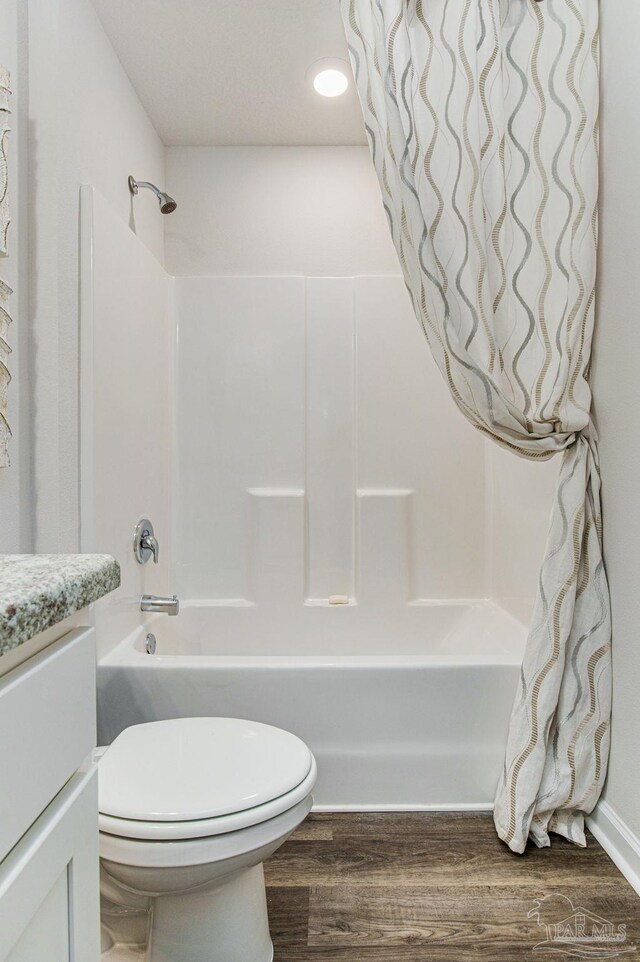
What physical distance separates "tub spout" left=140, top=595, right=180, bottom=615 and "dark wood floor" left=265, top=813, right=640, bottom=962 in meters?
0.76

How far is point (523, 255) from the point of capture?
5.71 ft

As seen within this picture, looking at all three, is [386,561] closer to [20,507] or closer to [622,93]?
[20,507]

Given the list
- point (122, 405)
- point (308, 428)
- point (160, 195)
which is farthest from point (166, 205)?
point (308, 428)

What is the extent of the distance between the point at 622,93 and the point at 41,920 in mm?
2013

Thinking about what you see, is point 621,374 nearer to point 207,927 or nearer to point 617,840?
point 617,840

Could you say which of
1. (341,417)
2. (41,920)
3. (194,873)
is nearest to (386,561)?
(341,417)

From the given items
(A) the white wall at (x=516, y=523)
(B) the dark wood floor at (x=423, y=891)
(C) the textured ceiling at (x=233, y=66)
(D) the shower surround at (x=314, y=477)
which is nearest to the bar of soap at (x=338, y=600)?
(D) the shower surround at (x=314, y=477)

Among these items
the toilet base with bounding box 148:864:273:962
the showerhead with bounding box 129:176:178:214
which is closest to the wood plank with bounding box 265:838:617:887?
the toilet base with bounding box 148:864:273:962

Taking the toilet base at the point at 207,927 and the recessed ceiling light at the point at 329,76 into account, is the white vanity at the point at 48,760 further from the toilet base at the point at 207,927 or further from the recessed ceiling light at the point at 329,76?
the recessed ceiling light at the point at 329,76

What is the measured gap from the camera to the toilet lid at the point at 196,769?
1.19 meters

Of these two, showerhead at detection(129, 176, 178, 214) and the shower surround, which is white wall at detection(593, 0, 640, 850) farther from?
showerhead at detection(129, 176, 178, 214)

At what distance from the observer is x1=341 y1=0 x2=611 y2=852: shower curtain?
65.5 inches

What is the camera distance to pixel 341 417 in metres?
2.84

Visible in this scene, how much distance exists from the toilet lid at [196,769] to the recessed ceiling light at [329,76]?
2.18m
